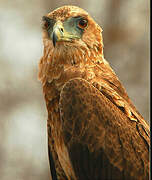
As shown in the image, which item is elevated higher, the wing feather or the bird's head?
the bird's head

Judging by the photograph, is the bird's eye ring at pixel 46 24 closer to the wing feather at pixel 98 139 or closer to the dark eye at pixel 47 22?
the dark eye at pixel 47 22

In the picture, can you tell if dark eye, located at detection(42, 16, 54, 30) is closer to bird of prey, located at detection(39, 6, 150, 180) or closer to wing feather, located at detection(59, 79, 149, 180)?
bird of prey, located at detection(39, 6, 150, 180)

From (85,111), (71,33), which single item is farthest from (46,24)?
(85,111)

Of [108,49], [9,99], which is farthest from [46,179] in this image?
[108,49]

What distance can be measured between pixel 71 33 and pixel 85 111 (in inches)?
39.9

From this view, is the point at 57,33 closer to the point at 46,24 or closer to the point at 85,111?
the point at 46,24

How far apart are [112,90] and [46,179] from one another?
368 inches

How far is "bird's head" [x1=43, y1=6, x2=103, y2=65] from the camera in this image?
4.63 metres

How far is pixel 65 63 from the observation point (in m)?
4.73

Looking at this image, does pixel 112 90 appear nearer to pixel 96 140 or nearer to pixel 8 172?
pixel 96 140

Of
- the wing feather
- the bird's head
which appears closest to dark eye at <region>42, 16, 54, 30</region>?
the bird's head

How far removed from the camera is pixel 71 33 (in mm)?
4668

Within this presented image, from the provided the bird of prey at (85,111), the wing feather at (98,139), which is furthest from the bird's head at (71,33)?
the wing feather at (98,139)

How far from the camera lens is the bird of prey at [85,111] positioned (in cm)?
407
